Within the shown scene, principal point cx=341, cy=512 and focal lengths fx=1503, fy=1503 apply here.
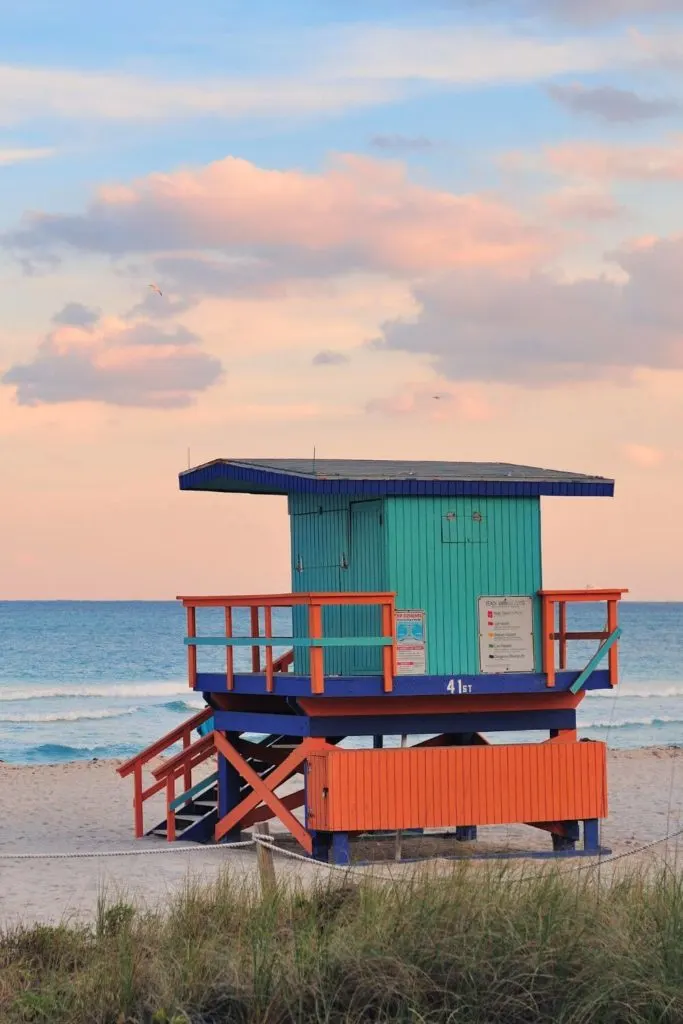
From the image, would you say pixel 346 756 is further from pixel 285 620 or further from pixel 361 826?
pixel 285 620

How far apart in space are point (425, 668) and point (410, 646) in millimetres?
259

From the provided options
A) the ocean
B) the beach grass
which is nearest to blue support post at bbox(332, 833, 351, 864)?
the beach grass

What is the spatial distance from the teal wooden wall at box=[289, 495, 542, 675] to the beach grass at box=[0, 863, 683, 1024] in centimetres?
584

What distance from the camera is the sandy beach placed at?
12391 millimetres

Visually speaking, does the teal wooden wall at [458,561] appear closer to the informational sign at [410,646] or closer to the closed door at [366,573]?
the informational sign at [410,646]

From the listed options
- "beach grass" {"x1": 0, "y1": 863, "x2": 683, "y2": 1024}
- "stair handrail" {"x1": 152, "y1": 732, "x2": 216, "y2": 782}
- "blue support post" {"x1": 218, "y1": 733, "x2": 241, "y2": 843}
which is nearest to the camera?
"beach grass" {"x1": 0, "y1": 863, "x2": 683, "y2": 1024}

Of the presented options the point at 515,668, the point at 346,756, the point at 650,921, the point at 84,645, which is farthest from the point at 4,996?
the point at 84,645

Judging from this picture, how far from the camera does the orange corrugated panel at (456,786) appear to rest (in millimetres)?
13828

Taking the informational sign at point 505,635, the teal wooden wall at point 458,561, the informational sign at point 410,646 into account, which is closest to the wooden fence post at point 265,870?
the informational sign at point 410,646

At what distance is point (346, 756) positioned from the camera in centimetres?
1381

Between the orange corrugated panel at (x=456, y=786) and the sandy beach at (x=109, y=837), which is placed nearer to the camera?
the sandy beach at (x=109, y=837)

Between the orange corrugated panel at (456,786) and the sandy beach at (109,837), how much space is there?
2.28ft

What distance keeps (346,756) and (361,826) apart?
67cm

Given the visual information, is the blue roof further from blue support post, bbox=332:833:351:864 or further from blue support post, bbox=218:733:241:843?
blue support post, bbox=332:833:351:864
